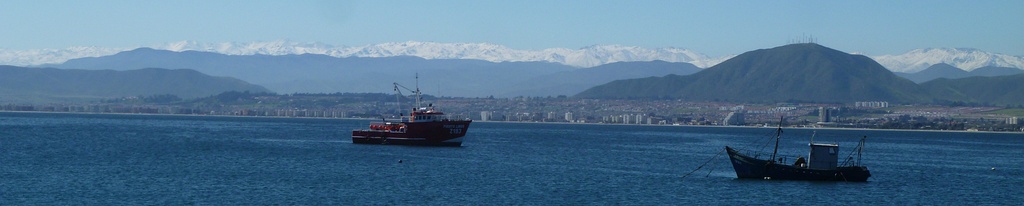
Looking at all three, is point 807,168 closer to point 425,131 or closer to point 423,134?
point 425,131

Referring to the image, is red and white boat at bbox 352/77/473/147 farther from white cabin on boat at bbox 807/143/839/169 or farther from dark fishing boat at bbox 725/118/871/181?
white cabin on boat at bbox 807/143/839/169

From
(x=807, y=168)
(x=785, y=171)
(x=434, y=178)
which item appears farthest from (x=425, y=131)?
(x=807, y=168)

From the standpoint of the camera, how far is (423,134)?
378 feet

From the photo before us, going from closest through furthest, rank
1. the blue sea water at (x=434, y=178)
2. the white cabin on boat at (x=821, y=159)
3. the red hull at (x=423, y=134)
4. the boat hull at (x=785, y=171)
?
the blue sea water at (x=434, y=178)
the boat hull at (x=785, y=171)
the white cabin on boat at (x=821, y=159)
the red hull at (x=423, y=134)

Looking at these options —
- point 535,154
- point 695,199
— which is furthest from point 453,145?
point 695,199

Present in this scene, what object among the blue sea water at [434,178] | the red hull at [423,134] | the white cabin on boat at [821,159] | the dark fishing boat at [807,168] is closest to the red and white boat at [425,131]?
the red hull at [423,134]

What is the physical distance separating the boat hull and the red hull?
4226 centimetres

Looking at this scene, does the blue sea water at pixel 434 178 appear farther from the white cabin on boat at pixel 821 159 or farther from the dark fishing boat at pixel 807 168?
the white cabin on boat at pixel 821 159

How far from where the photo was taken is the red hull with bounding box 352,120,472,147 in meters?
115

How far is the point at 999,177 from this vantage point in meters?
88.3

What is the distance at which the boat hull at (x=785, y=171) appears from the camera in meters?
76.1

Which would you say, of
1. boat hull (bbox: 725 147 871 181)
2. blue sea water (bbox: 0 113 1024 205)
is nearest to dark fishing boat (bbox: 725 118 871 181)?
boat hull (bbox: 725 147 871 181)

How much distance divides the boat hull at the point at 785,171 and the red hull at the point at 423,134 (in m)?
42.3

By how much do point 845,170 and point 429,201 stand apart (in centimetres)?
2512
